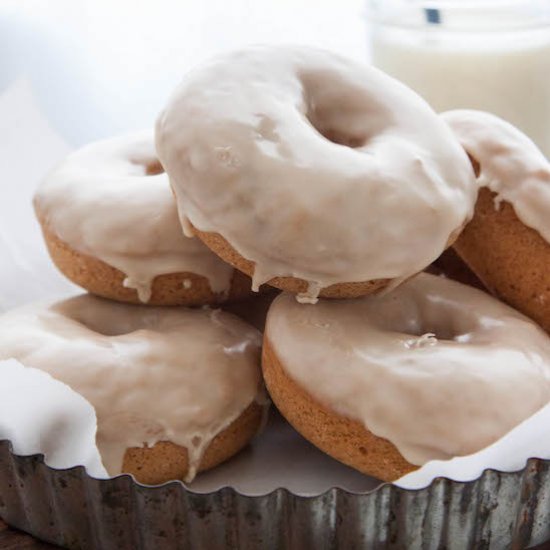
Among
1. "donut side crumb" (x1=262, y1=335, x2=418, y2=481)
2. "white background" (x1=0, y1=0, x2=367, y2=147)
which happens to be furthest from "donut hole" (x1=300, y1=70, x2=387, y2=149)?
"white background" (x1=0, y1=0, x2=367, y2=147)

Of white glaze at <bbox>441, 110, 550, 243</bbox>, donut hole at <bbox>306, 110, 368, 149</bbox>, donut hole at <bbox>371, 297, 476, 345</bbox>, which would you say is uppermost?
donut hole at <bbox>306, 110, 368, 149</bbox>

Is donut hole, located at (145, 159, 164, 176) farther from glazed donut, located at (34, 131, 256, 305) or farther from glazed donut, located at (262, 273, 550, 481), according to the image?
glazed donut, located at (262, 273, 550, 481)

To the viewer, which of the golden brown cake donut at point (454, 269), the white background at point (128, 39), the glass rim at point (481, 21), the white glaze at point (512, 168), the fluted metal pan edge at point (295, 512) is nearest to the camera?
the fluted metal pan edge at point (295, 512)

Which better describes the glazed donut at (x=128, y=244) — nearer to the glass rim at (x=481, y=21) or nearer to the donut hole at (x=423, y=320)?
the donut hole at (x=423, y=320)

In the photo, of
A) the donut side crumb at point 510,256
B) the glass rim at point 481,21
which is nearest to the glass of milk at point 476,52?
the glass rim at point 481,21

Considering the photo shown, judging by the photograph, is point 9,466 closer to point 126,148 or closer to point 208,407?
point 208,407

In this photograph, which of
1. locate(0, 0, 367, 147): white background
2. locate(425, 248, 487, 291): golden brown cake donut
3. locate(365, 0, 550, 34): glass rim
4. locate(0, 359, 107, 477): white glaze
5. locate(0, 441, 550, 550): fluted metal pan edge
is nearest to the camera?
locate(0, 441, 550, 550): fluted metal pan edge

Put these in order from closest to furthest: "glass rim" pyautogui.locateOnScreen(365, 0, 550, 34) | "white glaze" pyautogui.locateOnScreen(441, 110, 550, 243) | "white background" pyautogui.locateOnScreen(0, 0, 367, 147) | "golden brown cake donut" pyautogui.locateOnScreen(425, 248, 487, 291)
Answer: "white glaze" pyautogui.locateOnScreen(441, 110, 550, 243), "golden brown cake donut" pyautogui.locateOnScreen(425, 248, 487, 291), "glass rim" pyautogui.locateOnScreen(365, 0, 550, 34), "white background" pyautogui.locateOnScreen(0, 0, 367, 147)
